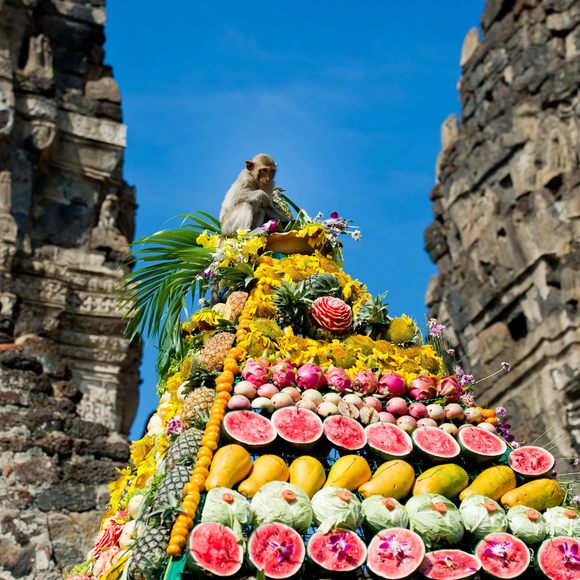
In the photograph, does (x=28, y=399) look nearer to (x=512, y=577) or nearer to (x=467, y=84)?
(x=512, y=577)

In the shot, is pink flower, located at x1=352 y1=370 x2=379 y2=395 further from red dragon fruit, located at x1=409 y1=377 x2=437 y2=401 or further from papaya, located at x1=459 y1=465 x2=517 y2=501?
papaya, located at x1=459 y1=465 x2=517 y2=501

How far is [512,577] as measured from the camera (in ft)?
19.5

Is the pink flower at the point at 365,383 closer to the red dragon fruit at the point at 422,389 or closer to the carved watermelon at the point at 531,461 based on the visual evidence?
the red dragon fruit at the point at 422,389

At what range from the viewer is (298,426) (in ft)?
21.3

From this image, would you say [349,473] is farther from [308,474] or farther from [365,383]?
[365,383]

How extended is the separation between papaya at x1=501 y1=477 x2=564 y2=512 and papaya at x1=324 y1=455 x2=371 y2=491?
774 mm

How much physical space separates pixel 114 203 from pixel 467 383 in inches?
396

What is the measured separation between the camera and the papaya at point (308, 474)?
616 centimetres

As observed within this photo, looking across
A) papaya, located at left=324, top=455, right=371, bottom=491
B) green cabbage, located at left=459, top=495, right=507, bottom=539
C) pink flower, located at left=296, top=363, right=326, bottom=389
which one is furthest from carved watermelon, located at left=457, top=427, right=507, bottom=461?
pink flower, located at left=296, top=363, right=326, bottom=389

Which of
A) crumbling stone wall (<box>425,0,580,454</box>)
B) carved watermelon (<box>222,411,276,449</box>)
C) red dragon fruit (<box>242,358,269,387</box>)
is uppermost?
crumbling stone wall (<box>425,0,580,454</box>)

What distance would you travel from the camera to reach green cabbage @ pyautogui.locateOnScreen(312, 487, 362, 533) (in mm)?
5887

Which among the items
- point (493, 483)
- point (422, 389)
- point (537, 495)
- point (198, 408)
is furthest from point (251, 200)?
point (537, 495)

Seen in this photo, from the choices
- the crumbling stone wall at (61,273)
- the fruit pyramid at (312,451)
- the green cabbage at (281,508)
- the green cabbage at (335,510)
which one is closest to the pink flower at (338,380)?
the fruit pyramid at (312,451)

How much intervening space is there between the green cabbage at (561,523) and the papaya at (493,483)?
0.26 m
